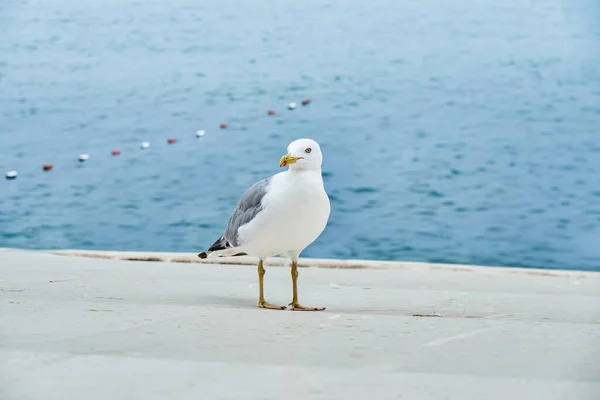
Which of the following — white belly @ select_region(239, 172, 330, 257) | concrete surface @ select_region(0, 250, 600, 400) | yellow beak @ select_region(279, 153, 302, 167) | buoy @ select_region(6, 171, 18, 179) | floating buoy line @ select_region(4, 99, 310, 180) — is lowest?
concrete surface @ select_region(0, 250, 600, 400)

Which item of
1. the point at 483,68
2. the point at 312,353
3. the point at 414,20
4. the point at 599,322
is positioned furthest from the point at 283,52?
the point at 312,353

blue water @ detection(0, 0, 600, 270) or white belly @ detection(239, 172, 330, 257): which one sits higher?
blue water @ detection(0, 0, 600, 270)

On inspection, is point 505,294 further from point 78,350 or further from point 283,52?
point 283,52

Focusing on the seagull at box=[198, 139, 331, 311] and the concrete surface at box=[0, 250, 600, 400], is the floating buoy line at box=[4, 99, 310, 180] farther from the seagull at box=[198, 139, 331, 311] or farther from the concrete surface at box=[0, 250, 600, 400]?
the seagull at box=[198, 139, 331, 311]

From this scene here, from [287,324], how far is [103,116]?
385cm

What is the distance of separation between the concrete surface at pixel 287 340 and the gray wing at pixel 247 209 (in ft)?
0.56

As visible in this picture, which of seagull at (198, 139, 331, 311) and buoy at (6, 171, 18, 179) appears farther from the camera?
buoy at (6, 171, 18, 179)

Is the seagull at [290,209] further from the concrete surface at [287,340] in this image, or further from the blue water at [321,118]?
the blue water at [321,118]

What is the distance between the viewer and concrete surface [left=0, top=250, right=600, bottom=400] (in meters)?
1.31

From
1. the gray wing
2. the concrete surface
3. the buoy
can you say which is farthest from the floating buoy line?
the gray wing

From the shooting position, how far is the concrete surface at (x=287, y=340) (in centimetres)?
131

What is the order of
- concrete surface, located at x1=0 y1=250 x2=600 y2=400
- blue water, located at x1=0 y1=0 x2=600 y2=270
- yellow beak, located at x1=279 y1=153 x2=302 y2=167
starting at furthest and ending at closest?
blue water, located at x1=0 y1=0 x2=600 y2=270 → yellow beak, located at x1=279 y1=153 x2=302 y2=167 → concrete surface, located at x1=0 y1=250 x2=600 y2=400

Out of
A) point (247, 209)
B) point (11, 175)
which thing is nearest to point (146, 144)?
point (11, 175)

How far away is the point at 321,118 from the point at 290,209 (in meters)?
3.36
